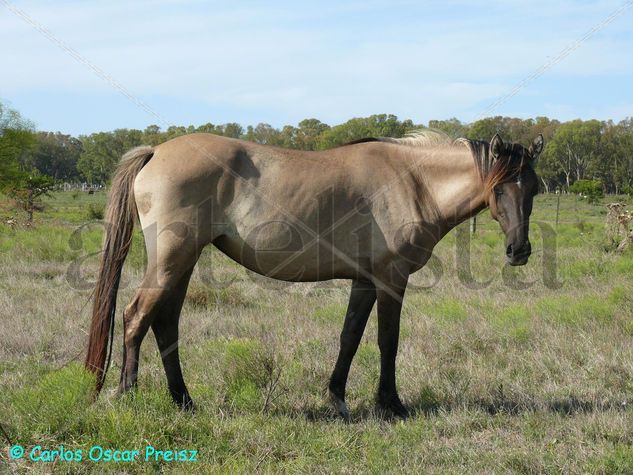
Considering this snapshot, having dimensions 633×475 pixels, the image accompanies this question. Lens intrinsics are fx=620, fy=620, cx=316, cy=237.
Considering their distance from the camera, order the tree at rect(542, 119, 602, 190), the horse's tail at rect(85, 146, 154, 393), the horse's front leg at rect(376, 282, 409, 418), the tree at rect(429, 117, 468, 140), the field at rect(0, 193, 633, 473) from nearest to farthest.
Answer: the field at rect(0, 193, 633, 473), the horse's tail at rect(85, 146, 154, 393), the horse's front leg at rect(376, 282, 409, 418), the tree at rect(429, 117, 468, 140), the tree at rect(542, 119, 602, 190)

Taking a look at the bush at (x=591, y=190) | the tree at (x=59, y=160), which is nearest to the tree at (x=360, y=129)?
the bush at (x=591, y=190)

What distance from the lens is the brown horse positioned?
4.71m

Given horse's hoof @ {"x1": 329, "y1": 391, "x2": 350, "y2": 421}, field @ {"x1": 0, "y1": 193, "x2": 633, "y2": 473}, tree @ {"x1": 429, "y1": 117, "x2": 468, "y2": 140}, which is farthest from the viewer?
tree @ {"x1": 429, "y1": 117, "x2": 468, "y2": 140}

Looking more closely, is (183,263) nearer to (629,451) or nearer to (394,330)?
(394,330)

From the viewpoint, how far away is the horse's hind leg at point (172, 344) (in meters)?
4.88

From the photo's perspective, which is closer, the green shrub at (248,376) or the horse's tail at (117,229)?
the horse's tail at (117,229)

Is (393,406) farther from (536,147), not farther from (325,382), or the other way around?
(536,147)

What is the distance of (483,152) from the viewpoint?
5.21 m

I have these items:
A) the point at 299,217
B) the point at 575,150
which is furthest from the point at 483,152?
the point at 575,150

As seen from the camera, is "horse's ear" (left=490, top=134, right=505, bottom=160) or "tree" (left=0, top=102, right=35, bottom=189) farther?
"tree" (left=0, top=102, right=35, bottom=189)

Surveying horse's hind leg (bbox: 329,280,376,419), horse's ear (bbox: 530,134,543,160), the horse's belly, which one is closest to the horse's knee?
the horse's belly
